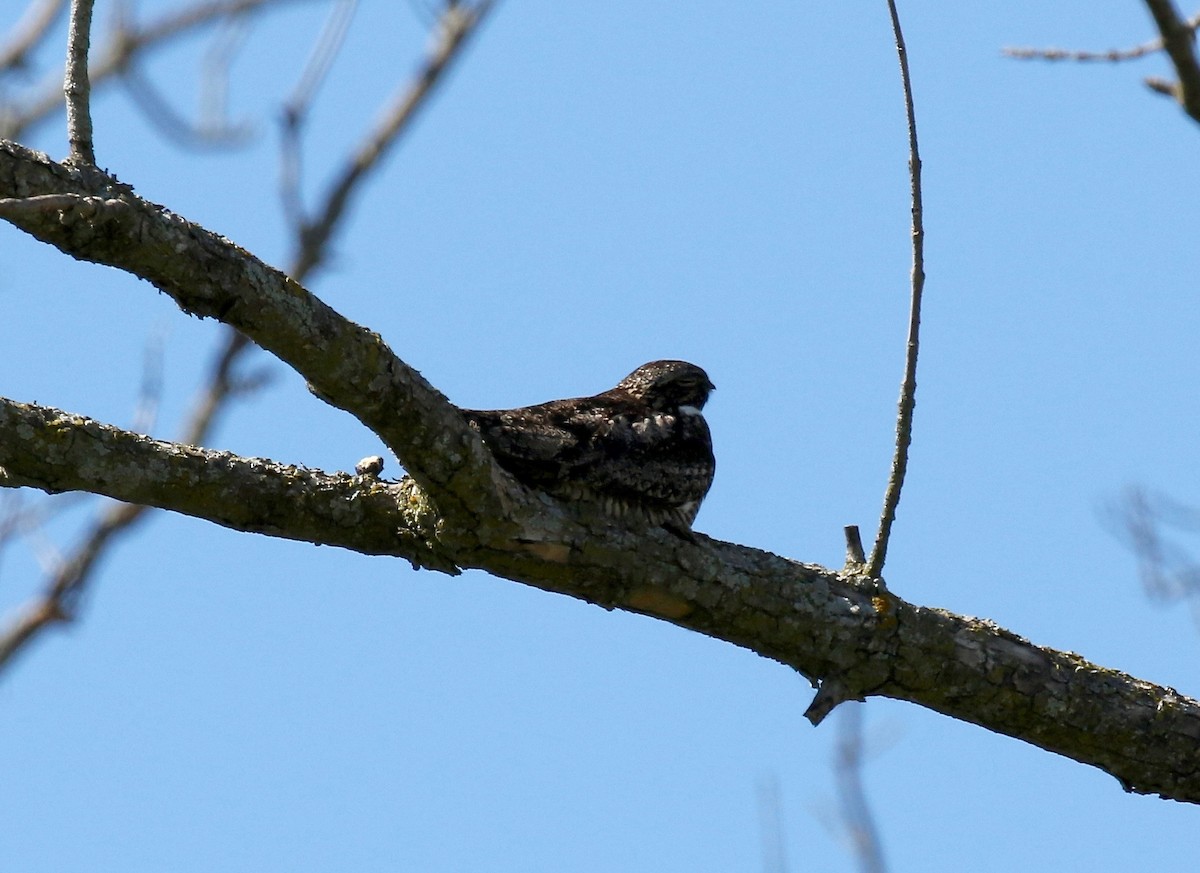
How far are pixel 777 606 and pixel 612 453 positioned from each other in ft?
2.62

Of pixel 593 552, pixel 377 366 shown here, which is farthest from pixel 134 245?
pixel 593 552

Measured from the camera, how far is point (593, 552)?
15.1 feet

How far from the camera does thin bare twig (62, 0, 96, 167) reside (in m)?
3.59

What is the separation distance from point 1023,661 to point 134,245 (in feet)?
10.2

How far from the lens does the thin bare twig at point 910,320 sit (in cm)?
412

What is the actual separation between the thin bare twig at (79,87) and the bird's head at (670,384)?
128 inches

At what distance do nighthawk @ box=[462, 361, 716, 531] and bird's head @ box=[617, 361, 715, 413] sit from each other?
288 mm

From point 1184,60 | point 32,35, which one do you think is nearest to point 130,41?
point 32,35

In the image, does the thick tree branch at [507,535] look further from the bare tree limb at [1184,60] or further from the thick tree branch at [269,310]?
the bare tree limb at [1184,60]

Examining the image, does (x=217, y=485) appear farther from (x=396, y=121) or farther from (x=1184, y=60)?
(x=1184, y=60)

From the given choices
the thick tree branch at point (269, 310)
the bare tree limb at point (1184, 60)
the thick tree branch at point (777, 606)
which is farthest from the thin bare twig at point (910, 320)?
the bare tree limb at point (1184, 60)

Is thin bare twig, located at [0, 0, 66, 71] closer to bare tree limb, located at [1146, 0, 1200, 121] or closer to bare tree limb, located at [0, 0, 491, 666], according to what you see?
bare tree limb, located at [0, 0, 491, 666]

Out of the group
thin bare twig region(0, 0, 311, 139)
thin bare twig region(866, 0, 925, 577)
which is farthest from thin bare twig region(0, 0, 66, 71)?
thin bare twig region(866, 0, 925, 577)

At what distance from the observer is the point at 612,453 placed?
202 inches
